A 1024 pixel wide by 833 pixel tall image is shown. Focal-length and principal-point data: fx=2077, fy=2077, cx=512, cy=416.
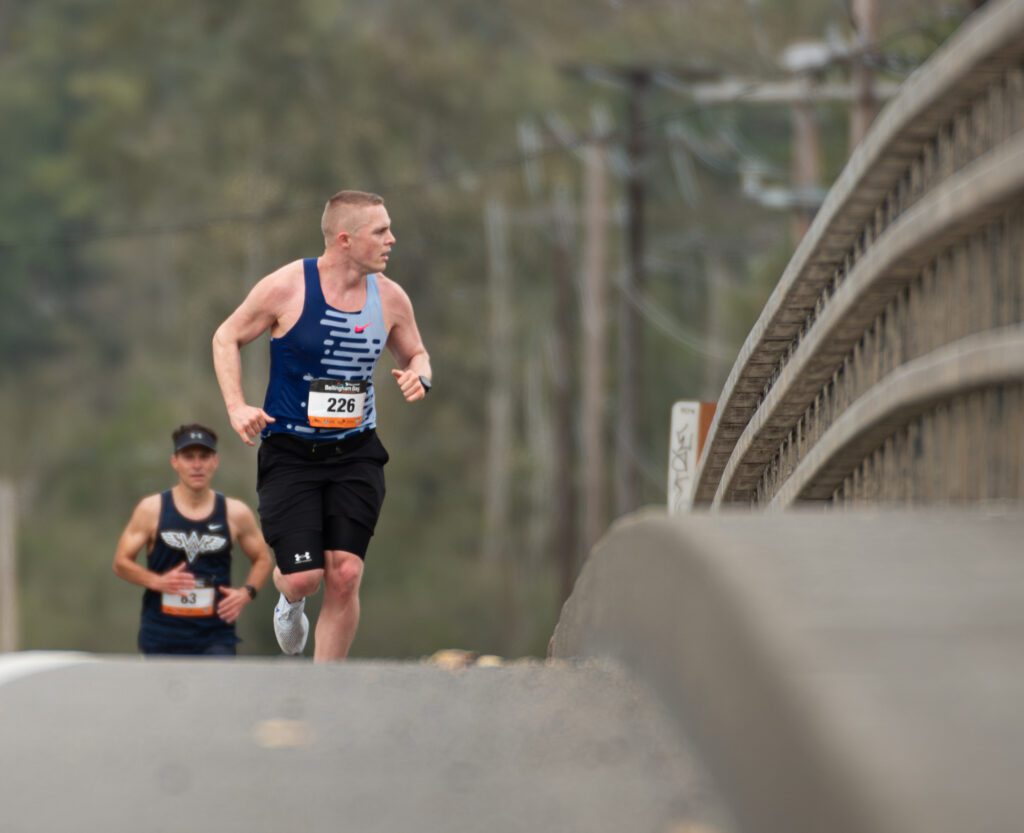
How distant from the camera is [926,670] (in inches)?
139

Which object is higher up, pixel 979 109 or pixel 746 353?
pixel 979 109

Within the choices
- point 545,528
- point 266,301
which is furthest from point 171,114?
point 266,301

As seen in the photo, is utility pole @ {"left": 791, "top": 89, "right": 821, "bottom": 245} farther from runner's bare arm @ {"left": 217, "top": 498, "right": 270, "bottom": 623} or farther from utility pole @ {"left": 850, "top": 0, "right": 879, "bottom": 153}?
runner's bare arm @ {"left": 217, "top": 498, "right": 270, "bottom": 623}

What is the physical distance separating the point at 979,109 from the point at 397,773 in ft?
7.41

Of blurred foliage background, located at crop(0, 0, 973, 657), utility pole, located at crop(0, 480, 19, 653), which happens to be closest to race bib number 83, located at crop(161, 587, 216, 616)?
utility pole, located at crop(0, 480, 19, 653)

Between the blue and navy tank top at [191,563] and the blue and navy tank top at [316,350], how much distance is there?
1.83 metres

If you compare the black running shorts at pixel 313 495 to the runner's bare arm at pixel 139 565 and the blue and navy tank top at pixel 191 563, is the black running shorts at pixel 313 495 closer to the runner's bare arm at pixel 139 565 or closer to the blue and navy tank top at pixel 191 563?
the runner's bare arm at pixel 139 565

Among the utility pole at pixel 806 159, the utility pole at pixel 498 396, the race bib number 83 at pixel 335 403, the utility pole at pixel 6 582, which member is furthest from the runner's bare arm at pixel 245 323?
the utility pole at pixel 498 396

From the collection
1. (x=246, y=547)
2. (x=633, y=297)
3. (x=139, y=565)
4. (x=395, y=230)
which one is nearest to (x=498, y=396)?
(x=395, y=230)

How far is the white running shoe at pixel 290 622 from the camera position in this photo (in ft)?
27.1

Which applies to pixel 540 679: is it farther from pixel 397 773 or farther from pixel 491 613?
pixel 491 613

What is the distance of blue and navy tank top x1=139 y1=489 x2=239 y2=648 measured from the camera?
950 centimetres

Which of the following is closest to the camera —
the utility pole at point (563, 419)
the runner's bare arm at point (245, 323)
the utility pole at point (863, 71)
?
the runner's bare arm at point (245, 323)

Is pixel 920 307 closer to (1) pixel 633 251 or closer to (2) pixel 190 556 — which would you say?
(2) pixel 190 556
